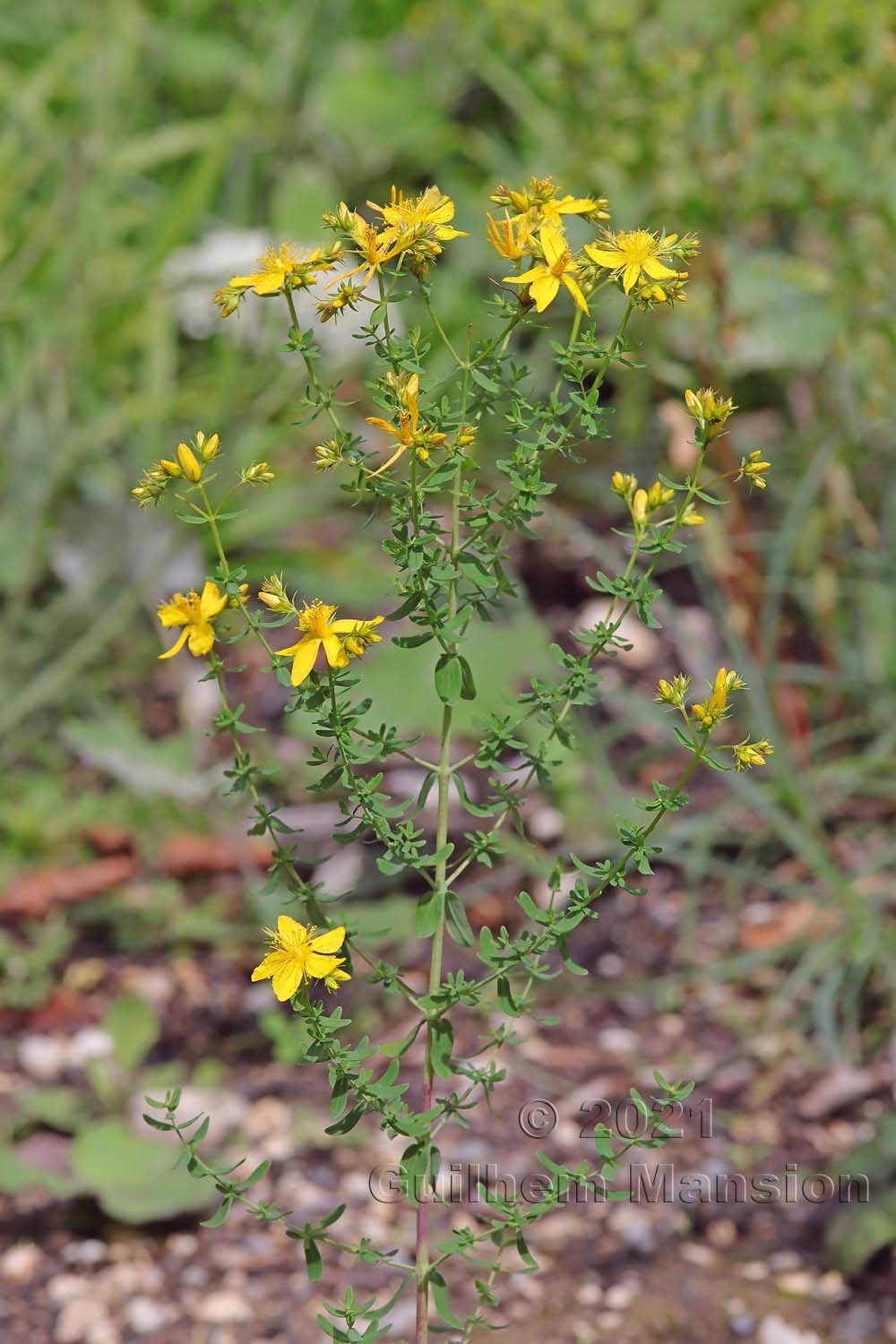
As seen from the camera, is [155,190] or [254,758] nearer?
[254,758]

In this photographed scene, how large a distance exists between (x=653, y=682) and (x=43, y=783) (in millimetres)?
952

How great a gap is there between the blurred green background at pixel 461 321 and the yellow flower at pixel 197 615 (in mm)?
967

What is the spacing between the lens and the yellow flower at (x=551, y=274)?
0.91 m

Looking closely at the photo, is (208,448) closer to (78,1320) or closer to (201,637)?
(201,637)

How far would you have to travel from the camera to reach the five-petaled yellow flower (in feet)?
2.99

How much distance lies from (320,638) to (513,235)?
0.27 m

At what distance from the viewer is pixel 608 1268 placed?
1.57m

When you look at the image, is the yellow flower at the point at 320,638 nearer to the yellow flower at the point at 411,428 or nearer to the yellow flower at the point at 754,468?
the yellow flower at the point at 411,428

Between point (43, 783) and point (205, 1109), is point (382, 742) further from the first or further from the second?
point (43, 783)

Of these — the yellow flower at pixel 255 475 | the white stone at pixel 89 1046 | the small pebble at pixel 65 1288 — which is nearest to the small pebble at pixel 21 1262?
the small pebble at pixel 65 1288

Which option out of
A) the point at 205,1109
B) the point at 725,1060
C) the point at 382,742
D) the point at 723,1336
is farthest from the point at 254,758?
the point at 382,742

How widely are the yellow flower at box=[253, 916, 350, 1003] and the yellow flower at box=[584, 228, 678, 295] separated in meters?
0.42

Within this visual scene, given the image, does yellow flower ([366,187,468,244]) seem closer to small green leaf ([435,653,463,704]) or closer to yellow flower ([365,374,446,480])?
yellow flower ([365,374,446,480])

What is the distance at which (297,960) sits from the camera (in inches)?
37.0
